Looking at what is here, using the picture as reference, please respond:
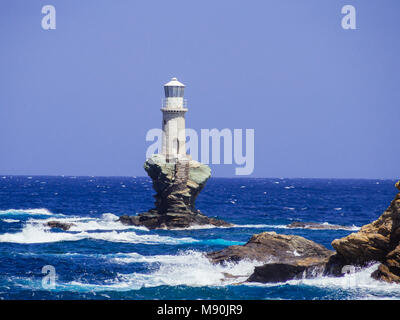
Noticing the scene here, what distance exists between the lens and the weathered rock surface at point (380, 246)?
2741 cm

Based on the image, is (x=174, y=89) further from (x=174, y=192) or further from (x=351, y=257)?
(x=351, y=257)

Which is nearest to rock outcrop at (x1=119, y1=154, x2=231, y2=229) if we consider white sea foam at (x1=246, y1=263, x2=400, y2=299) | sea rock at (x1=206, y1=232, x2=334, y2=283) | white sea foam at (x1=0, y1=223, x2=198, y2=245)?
white sea foam at (x1=0, y1=223, x2=198, y2=245)

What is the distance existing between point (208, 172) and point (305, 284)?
31.7 m

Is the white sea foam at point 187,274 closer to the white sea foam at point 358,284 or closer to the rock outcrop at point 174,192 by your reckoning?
the white sea foam at point 358,284

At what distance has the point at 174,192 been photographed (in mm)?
57438

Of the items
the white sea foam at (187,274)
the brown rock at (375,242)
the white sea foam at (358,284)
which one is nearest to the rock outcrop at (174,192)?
the white sea foam at (187,274)

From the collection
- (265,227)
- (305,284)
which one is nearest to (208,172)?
(265,227)

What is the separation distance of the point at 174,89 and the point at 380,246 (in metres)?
33.8

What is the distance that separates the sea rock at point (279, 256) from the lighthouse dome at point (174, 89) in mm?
23459

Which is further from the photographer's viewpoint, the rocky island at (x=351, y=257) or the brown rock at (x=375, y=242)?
the brown rock at (x=375, y=242)

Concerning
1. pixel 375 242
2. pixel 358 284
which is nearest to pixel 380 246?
pixel 375 242

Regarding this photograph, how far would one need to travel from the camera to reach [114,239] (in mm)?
48688
